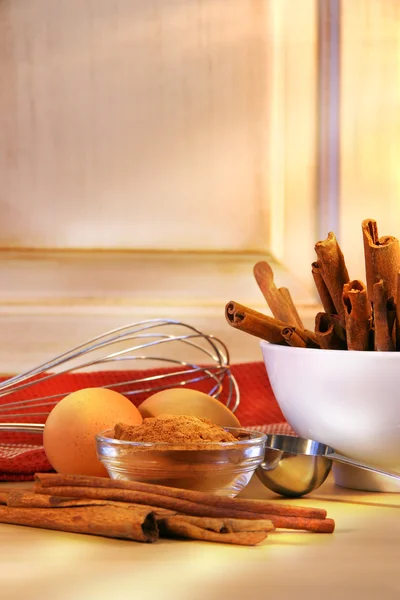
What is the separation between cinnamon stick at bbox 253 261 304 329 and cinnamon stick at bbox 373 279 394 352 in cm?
11

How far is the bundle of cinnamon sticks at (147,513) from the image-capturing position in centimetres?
43

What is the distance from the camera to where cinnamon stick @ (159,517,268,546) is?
1.38 ft

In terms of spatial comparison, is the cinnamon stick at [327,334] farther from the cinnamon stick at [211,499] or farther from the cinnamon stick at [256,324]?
the cinnamon stick at [211,499]

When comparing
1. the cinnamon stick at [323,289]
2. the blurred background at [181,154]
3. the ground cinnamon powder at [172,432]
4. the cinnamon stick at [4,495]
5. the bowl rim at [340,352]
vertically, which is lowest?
the cinnamon stick at [4,495]

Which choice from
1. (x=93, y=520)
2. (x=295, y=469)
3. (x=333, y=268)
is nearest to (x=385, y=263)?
(x=333, y=268)

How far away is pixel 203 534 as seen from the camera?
431 millimetres

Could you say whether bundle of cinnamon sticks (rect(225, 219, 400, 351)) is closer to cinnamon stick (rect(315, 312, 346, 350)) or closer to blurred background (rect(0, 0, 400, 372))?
cinnamon stick (rect(315, 312, 346, 350))

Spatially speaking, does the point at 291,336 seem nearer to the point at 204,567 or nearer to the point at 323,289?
the point at 323,289

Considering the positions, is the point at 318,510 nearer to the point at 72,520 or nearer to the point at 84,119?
the point at 72,520

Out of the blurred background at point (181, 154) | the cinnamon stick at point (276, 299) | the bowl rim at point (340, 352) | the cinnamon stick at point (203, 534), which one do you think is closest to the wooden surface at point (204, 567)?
the cinnamon stick at point (203, 534)

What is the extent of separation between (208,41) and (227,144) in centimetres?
13

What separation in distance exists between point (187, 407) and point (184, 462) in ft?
0.40

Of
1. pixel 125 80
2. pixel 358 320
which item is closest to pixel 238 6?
pixel 125 80

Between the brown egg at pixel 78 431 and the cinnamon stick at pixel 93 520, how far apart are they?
9cm
